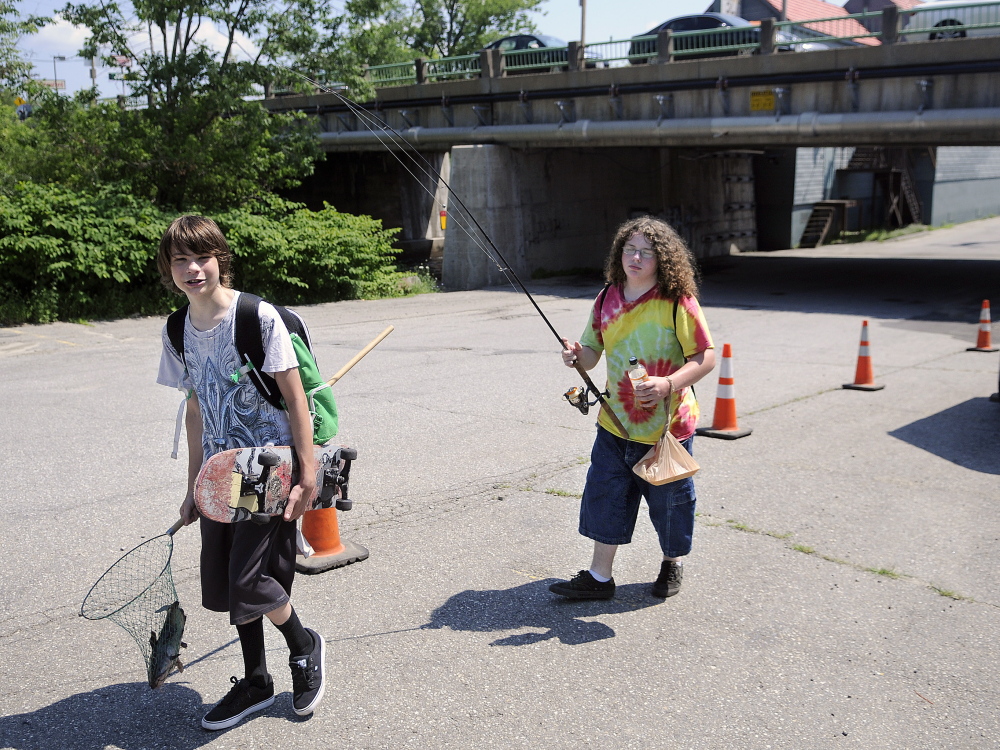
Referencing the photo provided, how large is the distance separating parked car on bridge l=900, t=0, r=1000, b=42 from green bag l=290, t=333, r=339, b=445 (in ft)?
56.7

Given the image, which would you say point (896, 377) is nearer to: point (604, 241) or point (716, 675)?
point (716, 675)

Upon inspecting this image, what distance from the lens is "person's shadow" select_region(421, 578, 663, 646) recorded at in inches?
162

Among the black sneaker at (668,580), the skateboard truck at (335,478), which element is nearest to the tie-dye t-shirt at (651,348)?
the black sneaker at (668,580)

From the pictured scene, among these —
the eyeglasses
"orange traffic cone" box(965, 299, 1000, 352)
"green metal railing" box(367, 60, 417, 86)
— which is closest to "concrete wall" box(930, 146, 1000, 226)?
"green metal railing" box(367, 60, 417, 86)

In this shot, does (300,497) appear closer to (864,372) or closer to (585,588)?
(585,588)

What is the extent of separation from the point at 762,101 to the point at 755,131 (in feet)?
2.14

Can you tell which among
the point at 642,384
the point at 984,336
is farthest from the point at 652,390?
the point at 984,336

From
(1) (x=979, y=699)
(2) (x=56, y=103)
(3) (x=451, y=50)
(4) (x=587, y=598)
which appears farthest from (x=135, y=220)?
(3) (x=451, y=50)

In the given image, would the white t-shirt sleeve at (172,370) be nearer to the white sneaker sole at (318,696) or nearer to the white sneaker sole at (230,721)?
the white sneaker sole at (318,696)

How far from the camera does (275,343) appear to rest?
3.23 metres

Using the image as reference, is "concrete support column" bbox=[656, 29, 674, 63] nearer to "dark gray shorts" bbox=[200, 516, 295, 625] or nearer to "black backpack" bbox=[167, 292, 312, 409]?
"black backpack" bbox=[167, 292, 312, 409]

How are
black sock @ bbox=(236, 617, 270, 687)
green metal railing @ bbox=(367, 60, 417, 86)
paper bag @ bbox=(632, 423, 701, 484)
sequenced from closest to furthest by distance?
black sock @ bbox=(236, 617, 270, 687) → paper bag @ bbox=(632, 423, 701, 484) → green metal railing @ bbox=(367, 60, 417, 86)

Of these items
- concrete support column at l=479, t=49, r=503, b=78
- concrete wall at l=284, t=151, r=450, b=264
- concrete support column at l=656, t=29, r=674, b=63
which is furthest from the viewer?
concrete wall at l=284, t=151, r=450, b=264

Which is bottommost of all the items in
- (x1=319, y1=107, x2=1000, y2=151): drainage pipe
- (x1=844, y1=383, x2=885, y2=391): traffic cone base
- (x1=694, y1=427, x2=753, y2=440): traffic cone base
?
(x1=844, y1=383, x2=885, y2=391): traffic cone base
